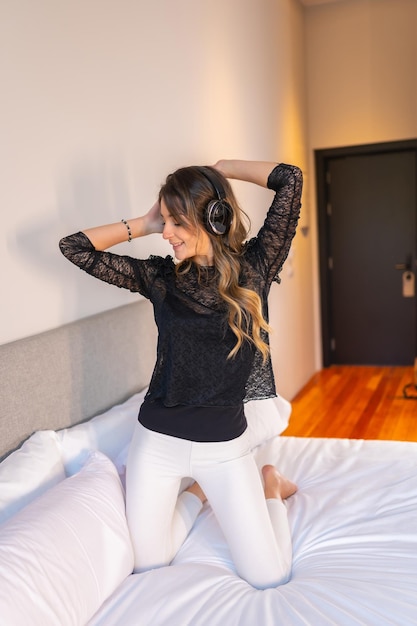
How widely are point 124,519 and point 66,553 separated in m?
0.29

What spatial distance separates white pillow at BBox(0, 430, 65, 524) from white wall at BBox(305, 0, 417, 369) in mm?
4188

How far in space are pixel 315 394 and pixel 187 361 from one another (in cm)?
339

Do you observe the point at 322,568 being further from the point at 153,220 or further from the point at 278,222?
the point at 153,220

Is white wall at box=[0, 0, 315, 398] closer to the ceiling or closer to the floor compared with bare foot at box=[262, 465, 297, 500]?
closer to the ceiling

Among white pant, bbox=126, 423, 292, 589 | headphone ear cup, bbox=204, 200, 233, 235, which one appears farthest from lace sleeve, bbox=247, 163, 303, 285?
white pant, bbox=126, 423, 292, 589

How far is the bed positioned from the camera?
4.65 ft

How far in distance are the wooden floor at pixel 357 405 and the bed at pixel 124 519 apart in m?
1.45

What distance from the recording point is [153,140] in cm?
277

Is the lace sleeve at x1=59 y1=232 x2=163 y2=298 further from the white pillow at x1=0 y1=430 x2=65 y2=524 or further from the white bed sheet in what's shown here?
the white bed sheet

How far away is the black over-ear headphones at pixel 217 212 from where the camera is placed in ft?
5.50

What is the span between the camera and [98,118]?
236cm

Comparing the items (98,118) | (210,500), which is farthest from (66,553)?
(98,118)

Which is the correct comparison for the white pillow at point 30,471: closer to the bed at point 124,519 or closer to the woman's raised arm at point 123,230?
the bed at point 124,519

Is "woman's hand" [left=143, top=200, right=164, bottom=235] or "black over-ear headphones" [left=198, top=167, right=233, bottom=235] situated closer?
"black over-ear headphones" [left=198, top=167, right=233, bottom=235]
